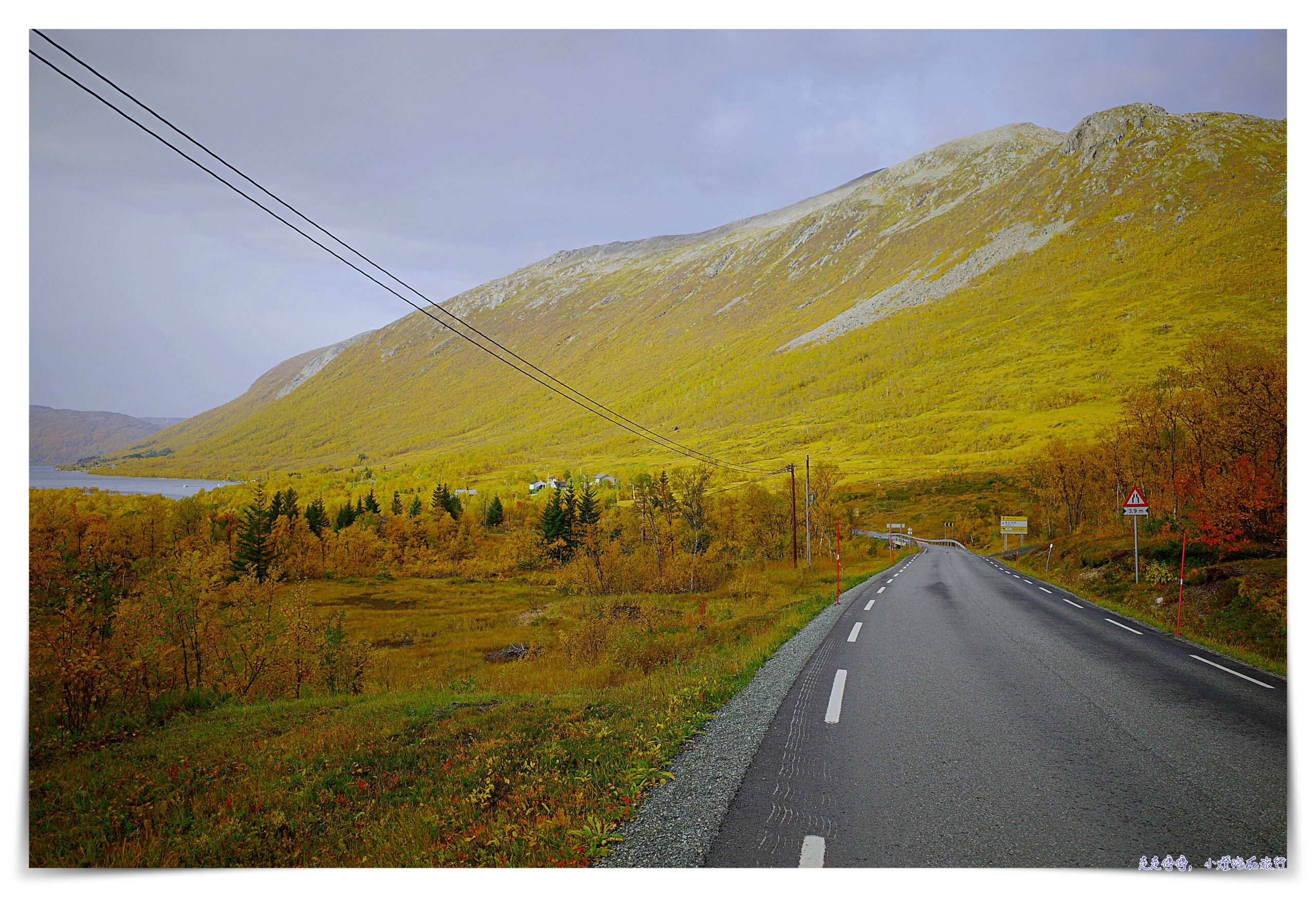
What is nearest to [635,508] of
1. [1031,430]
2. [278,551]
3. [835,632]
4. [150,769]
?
[278,551]

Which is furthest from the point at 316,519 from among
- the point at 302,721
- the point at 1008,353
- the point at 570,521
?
the point at 1008,353

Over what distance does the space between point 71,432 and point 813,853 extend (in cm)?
1169

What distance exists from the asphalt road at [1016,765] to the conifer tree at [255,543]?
62.4 metres

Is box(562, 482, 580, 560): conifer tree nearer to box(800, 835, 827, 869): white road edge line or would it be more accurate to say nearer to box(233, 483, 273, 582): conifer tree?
box(233, 483, 273, 582): conifer tree

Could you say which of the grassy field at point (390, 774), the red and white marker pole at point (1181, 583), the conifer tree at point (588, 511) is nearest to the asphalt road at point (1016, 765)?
the grassy field at point (390, 774)

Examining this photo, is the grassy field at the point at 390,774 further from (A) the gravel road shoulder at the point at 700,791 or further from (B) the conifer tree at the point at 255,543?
(B) the conifer tree at the point at 255,543

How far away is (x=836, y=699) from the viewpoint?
20.4 ft

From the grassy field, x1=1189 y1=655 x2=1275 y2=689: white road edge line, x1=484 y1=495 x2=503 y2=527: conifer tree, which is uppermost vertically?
x1=1189 y1=655 x2=1275 y2=689: white road edge line

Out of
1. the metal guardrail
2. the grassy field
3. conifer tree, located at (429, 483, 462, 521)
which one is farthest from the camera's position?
conifer tree, located at (429, 483, 462, 521)

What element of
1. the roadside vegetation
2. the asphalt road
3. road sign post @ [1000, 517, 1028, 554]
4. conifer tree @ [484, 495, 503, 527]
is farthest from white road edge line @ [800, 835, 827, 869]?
conifer tree @ [484, 495, 503, 527]

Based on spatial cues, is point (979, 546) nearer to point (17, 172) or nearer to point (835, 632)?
point (835, 632)

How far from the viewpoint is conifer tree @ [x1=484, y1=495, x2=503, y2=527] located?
3440 inches

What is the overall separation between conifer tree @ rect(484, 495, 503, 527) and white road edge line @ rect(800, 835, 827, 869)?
8924cm
